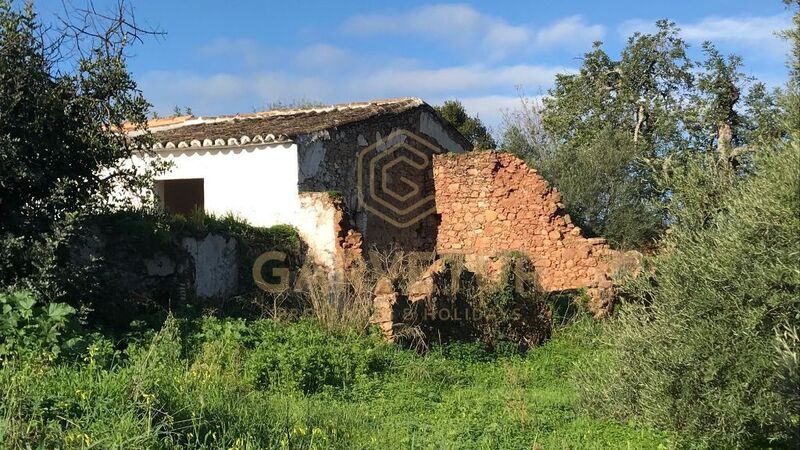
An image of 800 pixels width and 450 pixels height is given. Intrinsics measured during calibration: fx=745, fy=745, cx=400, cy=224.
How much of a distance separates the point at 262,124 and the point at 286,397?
9.39m

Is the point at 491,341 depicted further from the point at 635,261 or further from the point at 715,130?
the point at 715,130

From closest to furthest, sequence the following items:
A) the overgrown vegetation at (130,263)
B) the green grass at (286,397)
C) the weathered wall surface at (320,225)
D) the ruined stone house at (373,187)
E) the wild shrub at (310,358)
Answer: the green grass at (286,397), the wild shrub at (310,358), the overgrown vegetation at (130,263), the weathered wall surface at (320,225), the ruined stone house at (373,187)

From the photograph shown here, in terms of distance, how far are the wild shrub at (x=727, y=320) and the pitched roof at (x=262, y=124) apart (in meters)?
8.79

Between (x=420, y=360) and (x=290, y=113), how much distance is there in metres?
9.05

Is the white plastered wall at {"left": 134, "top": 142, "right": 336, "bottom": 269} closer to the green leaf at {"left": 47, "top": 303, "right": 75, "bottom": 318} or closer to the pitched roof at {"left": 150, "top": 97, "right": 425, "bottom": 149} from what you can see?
the pitched roof at {"left": 150, "top": 97, "right": 425, "bottom": 149}

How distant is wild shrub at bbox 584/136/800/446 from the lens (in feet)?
16.9

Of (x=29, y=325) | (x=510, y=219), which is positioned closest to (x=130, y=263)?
(x=29, y=325)

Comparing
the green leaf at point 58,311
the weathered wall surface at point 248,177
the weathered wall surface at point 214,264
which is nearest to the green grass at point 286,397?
the green leaf at point 58,311

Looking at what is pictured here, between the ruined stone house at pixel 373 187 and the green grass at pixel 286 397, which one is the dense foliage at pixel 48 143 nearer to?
the green grass at pixel 286 397

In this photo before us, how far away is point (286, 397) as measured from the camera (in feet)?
24.9

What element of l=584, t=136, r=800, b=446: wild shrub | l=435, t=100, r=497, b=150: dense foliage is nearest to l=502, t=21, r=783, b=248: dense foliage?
l=435, t=100, r=497, b=150: dense foliage

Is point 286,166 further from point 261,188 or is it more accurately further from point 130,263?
point 130,263

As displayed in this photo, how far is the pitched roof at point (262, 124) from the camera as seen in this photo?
1429 cm

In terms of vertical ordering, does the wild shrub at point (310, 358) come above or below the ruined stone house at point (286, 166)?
below
